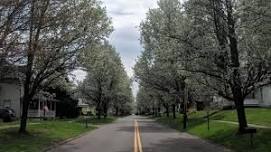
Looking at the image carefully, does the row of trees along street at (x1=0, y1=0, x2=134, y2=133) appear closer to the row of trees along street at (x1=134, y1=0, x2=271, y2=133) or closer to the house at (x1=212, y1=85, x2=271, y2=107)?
the row of trees along street at (x1=134, y1=0, x2=271, y2=133)

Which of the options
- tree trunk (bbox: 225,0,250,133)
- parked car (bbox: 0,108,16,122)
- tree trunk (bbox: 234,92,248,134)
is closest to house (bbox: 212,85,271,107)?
Result: parked car (bbox: 0,108,16,122)

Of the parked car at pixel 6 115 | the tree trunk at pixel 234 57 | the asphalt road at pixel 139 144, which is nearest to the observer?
the asphalt road at pixel 139 144

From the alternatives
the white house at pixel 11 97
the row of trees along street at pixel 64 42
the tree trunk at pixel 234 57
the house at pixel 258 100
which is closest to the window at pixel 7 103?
the white house at pixel 11 97

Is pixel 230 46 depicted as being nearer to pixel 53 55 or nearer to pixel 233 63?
pixel 233 63

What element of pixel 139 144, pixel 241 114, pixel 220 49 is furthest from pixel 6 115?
pixel 220 49

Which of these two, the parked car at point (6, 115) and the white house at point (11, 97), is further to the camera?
the white house at point (11, 97)

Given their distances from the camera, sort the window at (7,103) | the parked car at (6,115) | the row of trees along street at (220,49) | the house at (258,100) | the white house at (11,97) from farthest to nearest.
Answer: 1. the window at (7,103)
2. the white house at (11,97)
3. the house at (258,100)
4. the parked car at (6,115)
5. the row of trees along street at (220,49)

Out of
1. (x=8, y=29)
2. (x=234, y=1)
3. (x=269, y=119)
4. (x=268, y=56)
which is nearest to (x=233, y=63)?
(x=234, y=1)

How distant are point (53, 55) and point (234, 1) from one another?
38.7 feet

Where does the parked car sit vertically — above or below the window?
below

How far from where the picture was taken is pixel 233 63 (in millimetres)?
27266

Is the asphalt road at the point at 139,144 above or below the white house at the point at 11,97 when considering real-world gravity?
below

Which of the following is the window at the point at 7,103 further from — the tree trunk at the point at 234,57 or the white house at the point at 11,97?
the tree trunk at the point at 234,57

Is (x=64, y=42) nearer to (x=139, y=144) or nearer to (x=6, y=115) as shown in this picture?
(x=139, y=144)
